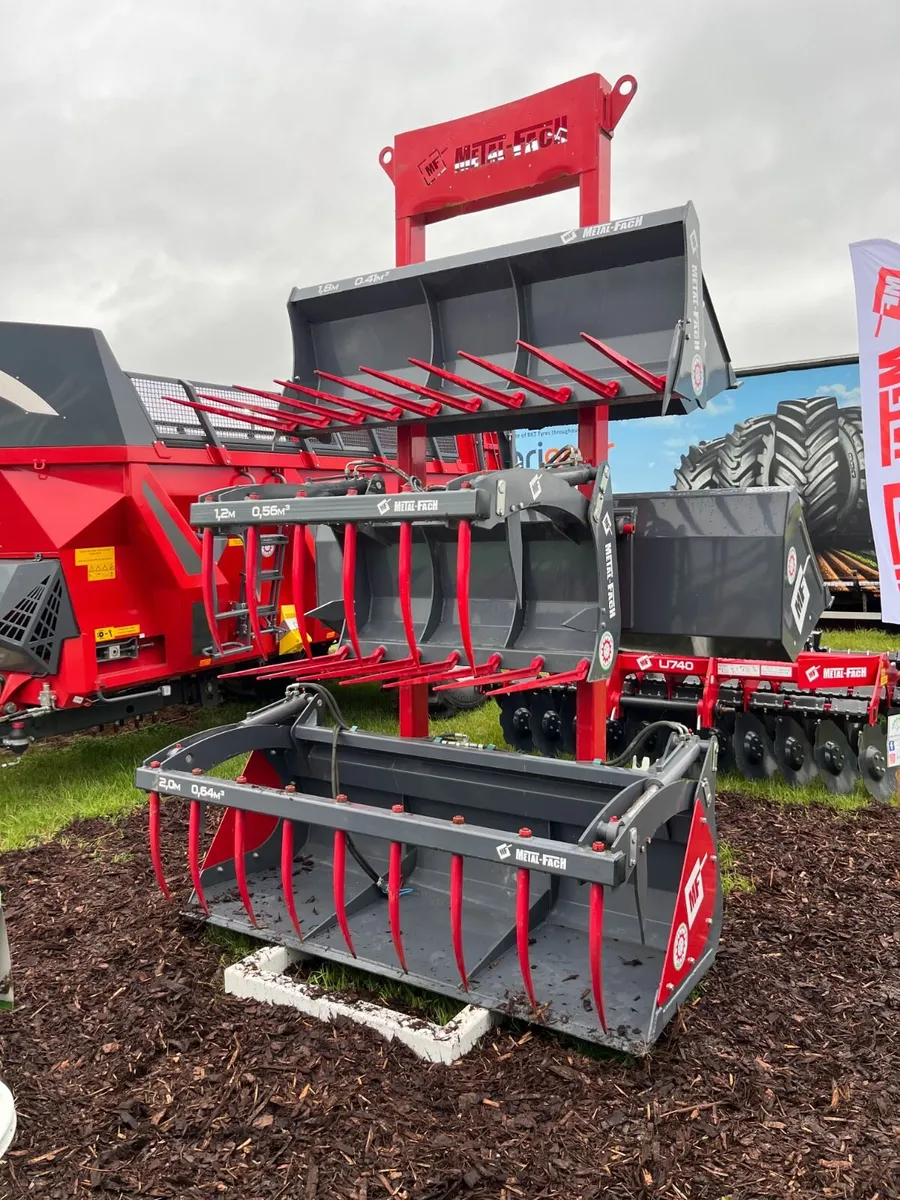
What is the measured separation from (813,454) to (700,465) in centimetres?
135

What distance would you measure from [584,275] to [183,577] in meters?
2.99

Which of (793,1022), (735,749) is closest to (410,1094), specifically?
(793,1022)

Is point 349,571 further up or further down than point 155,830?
further up

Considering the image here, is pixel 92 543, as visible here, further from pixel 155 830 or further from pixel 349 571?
pixel 349 571

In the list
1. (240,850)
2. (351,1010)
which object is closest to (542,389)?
(240,850)

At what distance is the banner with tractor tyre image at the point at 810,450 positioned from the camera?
34.8 ft

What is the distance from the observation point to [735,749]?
5484mm

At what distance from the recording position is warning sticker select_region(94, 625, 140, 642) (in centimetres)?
532

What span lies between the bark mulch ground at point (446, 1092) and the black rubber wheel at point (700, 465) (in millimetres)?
8484

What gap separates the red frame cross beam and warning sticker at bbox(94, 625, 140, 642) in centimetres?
217

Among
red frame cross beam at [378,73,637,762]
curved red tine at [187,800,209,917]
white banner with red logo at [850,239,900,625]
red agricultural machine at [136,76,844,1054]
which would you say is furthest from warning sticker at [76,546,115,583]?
white banner with red logo at [850,239,900,625]

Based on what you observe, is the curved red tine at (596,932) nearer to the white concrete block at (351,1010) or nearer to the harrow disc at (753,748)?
the white concrete block at (351,1010)

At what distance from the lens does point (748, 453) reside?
11.1 metres

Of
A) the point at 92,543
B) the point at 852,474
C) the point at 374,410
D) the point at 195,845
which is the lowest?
the point at 195,845
